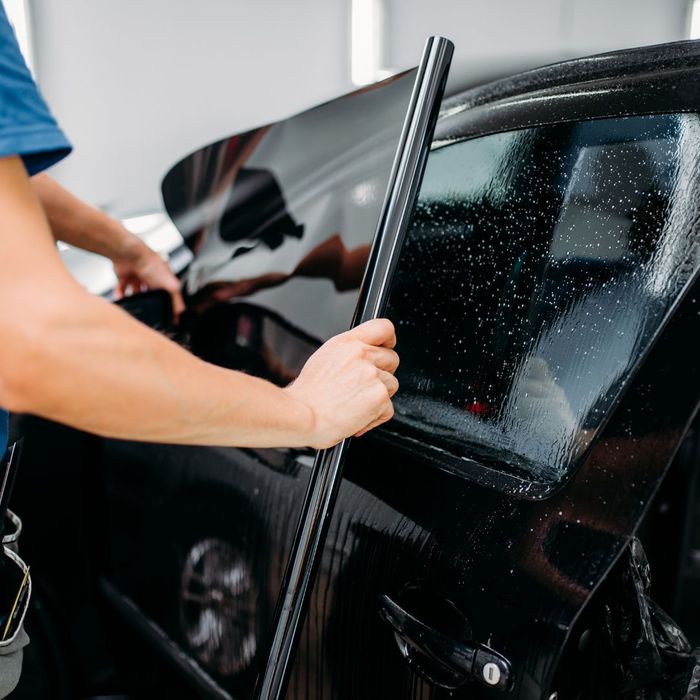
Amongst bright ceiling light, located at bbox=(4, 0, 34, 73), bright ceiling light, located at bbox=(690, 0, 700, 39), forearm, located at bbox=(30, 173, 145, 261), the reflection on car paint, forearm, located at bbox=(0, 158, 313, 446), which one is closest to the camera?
forearm, located at bbox=(0, 158, 313, 446)

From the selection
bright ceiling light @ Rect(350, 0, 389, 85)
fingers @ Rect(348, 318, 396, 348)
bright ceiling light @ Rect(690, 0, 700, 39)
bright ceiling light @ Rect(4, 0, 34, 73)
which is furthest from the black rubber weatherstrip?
bright ceiling light @ Rect(690, 0, 700, 39)

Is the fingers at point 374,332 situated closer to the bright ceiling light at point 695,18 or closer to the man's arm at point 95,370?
the man's arm at point 95,370

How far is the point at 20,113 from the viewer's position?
25.2 inches

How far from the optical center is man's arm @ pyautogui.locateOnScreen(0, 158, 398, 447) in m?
0.58

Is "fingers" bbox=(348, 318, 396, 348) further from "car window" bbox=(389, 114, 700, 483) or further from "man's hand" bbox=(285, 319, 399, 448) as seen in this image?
"car window" bbox=(389, 114, 700, 483)

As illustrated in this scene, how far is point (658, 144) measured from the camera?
84cm

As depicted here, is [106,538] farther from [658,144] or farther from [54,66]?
[54,66]

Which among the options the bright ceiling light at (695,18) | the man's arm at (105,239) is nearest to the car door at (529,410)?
the man's arm at (105,239)

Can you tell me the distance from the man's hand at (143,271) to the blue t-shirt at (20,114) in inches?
32.4

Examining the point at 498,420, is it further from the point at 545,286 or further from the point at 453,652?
the point at 453,652

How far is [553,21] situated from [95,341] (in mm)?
5149

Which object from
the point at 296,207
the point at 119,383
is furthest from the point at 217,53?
the point at 119,383

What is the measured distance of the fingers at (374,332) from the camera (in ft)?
2.75

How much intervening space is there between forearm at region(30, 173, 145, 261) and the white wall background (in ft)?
8.63
